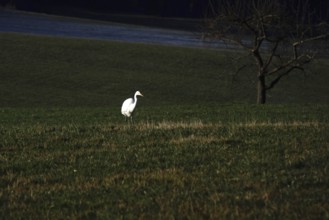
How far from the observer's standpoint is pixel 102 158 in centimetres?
1254

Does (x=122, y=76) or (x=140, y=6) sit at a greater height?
(x=122, y=76)

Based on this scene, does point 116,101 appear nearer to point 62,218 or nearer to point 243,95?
point 243,95

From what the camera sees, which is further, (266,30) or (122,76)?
(122,76)

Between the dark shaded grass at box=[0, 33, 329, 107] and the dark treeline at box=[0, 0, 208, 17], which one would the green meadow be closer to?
the dark shaded grass at box=[0, 33, 329, 107]

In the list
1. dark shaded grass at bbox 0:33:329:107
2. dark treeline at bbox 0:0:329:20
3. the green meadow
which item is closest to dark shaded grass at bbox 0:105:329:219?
the green meadow

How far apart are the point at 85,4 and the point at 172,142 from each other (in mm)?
141621

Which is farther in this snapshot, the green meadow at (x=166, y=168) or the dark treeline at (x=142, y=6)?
the dark treeline at (x=142, y=6)

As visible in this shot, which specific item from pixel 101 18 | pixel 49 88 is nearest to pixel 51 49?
pixel 49 88

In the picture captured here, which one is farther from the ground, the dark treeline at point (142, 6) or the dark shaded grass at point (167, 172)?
the dark shaded grass at point (167, 172)

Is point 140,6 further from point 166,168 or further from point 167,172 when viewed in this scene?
point 167,172

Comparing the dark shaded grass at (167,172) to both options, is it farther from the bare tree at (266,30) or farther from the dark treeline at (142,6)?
the dark treeline at (142,6)

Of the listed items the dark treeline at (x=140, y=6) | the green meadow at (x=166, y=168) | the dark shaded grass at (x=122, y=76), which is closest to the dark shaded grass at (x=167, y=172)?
the green meadow at (x=166, y=168)

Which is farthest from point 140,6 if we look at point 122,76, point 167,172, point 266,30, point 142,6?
point 167,172

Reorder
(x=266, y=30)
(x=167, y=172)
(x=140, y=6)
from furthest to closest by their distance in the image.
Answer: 1. (x=140, y=6)
2. (x=266, y=30)
3. (x=167, y=172)
